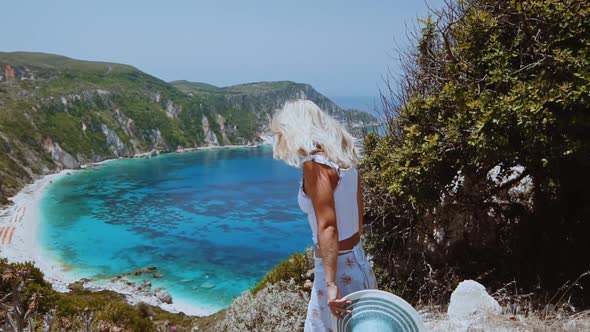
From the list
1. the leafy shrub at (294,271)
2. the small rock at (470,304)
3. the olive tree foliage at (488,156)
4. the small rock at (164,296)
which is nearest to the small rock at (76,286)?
the small rock at (164,296)

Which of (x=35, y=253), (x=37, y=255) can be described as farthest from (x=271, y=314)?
(x=35, y=253)

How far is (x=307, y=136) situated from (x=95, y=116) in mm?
128658

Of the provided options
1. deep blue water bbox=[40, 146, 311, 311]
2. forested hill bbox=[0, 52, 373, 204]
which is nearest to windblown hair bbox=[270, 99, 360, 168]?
deep blue water bbox=[40, 146, 311, 311]

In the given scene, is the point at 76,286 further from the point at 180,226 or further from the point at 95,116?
the point at 95,116

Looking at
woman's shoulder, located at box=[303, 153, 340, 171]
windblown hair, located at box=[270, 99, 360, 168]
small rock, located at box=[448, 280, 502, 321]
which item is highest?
windblown hair, located at box=[270, 99, 360, 168]

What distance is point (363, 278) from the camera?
8.04 ft

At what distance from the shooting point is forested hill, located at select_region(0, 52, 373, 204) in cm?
8462

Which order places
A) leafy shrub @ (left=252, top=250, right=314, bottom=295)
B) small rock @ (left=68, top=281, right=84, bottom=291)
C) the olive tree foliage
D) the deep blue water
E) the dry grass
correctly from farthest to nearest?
1. the deep blue water
2. small rock @ (left=68, top=281, right=84, bottom=291)
3. leafy shrub @ (left=252, top=250, right=314, bottom=295)
4. the olive tree foliage
5. the dry grass

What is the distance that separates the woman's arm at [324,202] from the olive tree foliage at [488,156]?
3.52 metres

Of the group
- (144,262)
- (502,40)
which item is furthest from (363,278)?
(144,262)

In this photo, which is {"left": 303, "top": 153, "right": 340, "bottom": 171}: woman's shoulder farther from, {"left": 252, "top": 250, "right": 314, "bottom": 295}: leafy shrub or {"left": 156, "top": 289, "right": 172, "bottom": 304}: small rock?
{"left": 156, "top": 289, "right": 172, "bottom": 304}: small rock

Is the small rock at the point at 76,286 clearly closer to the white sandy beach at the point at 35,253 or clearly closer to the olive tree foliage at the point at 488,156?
the white sandy beach at the point at 35,253

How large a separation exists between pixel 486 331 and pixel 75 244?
4912 cm

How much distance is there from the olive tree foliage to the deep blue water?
24809 mm
